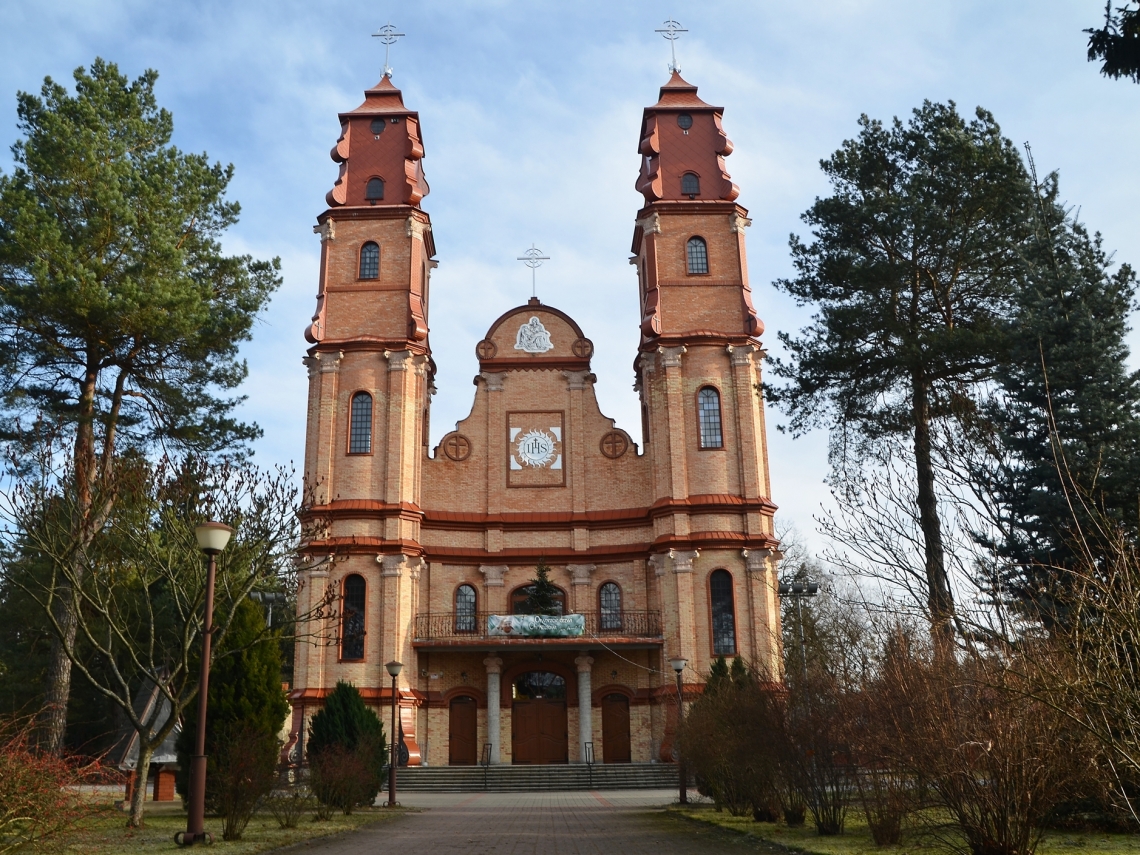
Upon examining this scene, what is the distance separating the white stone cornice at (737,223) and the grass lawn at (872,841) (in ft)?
78.3

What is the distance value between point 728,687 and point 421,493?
58.5 feet

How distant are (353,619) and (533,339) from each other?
37.8 ft

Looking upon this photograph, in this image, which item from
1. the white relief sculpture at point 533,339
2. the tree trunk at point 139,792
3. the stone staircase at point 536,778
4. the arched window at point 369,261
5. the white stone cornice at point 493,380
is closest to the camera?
the tree trunk at point 139,792

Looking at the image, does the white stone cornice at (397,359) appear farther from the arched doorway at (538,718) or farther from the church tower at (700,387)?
the arched doorway at (538,718)

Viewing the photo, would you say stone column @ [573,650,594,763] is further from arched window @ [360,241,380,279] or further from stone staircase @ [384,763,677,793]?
arched window @ [360,241,380,279]

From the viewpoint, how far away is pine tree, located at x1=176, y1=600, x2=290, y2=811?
17969 mm

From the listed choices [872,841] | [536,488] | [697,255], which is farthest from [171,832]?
[697,255]

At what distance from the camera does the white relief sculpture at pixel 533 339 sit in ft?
119

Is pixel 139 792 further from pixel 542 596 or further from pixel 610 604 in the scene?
pixel 610 604

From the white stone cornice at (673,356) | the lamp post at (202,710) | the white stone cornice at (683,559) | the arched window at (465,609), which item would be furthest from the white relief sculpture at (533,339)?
the lamp post at (202,710)

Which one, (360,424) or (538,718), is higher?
(360,424)

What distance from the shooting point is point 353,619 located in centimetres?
3152

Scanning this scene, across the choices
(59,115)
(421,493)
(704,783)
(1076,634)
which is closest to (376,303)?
(421,493)

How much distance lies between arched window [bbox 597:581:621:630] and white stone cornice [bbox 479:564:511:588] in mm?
3274
